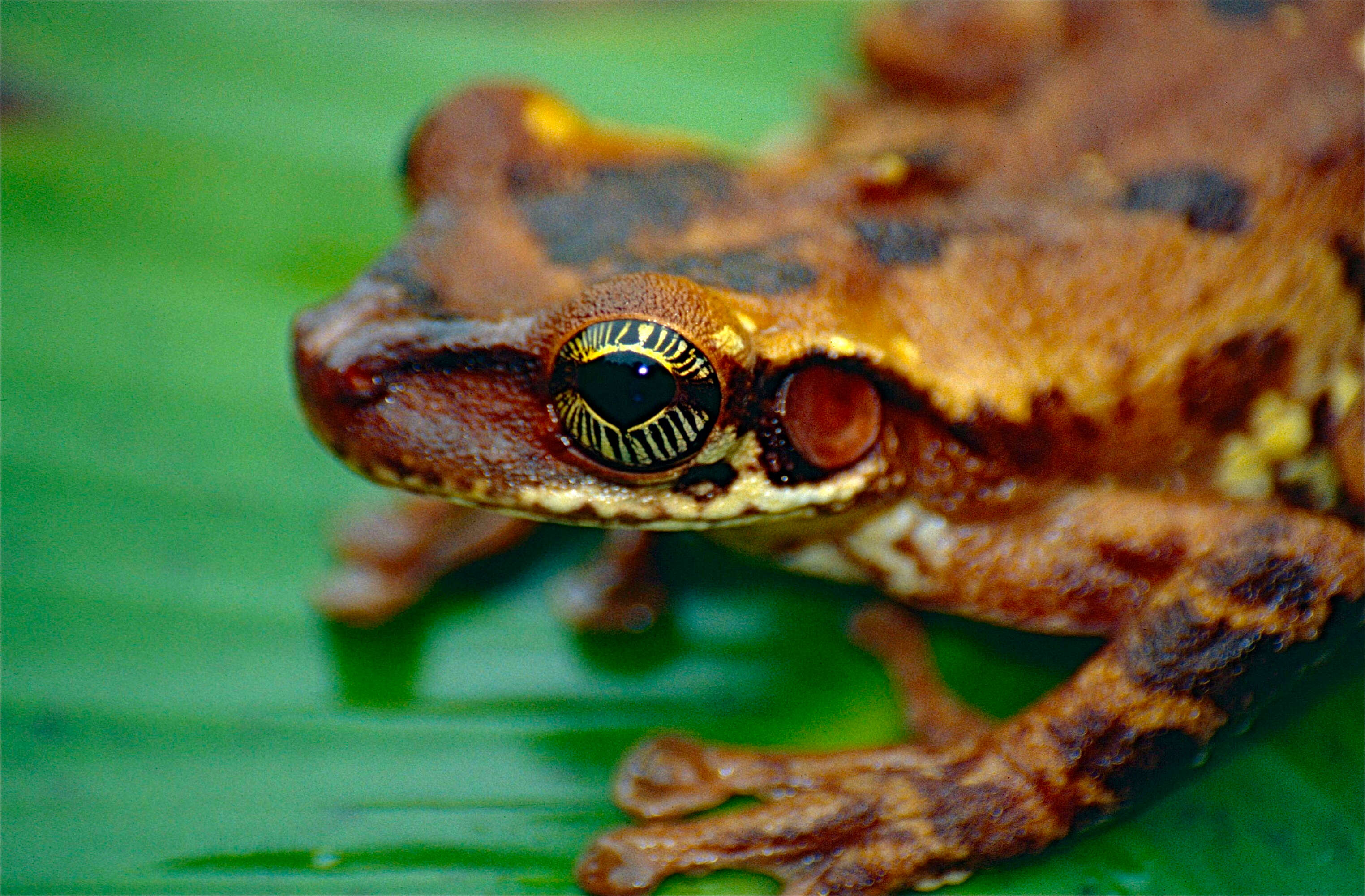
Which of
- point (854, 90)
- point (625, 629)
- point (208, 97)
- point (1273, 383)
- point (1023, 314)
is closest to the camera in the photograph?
point (1023, 314)

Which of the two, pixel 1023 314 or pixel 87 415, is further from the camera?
pixel 87 415

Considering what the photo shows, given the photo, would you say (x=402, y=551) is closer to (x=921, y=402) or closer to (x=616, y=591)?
Result: (x=616, y=591)

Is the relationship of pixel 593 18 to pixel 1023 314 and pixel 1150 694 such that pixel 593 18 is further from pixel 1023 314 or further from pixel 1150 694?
pixel 1150 694

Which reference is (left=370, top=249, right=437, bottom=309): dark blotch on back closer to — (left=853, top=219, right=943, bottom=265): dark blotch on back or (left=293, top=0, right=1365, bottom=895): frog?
(left=293, top=0, right=1365, bottom=895): frog

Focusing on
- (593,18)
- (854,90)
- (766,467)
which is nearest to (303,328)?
(766,467)

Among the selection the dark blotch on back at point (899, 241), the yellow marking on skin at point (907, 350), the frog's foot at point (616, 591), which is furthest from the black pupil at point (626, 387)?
the frog's foot at point (616, 591)

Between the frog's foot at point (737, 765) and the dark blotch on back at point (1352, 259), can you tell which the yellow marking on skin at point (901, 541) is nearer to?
the frog's foot at point (737, 765)

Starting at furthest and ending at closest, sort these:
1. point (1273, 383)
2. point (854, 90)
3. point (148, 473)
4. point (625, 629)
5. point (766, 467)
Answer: point (854, 90) → point (148, 473) → point (625, 629) → point (1273, 383) → point (766, 467)
